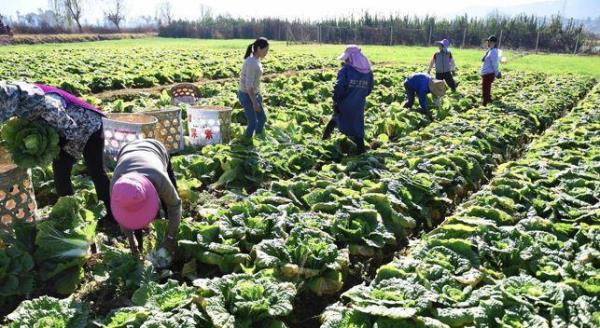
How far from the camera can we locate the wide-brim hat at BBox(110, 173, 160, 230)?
3828 mm

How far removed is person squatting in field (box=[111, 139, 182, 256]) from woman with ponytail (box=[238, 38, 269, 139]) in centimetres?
391

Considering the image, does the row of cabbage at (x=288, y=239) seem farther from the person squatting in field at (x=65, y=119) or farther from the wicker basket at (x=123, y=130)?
the wicker basket at (x=123, y=130)

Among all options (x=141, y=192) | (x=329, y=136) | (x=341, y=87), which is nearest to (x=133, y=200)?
(x=141, y=192)

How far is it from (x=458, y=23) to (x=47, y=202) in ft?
179

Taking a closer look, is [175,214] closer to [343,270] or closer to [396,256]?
[343,270]

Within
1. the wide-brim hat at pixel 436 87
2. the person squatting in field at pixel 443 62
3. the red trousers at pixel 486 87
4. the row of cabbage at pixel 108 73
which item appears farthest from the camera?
the row of cabbage at pixel 108 73

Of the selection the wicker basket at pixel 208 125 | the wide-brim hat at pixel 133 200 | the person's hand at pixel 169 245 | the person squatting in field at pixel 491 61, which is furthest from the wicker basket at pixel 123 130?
the person squatting in field at pixel 491 61

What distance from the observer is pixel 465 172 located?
7.83 metres

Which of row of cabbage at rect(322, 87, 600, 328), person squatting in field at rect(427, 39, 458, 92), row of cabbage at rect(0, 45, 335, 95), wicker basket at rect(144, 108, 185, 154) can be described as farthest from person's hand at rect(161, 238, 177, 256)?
row of cabbage at rect(0, 45, 335, 95)

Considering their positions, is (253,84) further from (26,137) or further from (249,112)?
(26,137)

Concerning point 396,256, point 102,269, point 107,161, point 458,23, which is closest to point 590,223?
point 396,256

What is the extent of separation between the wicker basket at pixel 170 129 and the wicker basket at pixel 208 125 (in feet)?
→ 1.34

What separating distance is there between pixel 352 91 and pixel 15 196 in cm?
582

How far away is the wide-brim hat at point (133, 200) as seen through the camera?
12.6 ft
